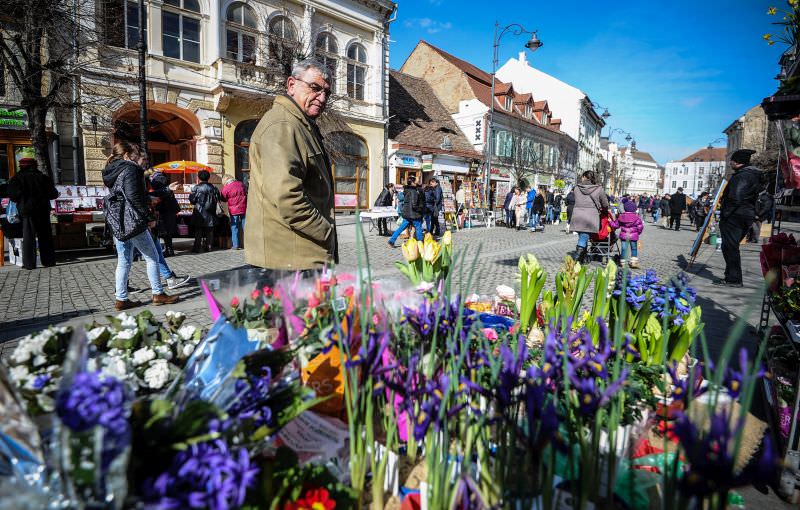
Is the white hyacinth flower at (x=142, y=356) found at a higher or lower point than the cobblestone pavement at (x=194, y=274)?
higher

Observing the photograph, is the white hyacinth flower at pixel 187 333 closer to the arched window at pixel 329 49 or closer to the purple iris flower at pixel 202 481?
the purple iris flower at pixel 202 481

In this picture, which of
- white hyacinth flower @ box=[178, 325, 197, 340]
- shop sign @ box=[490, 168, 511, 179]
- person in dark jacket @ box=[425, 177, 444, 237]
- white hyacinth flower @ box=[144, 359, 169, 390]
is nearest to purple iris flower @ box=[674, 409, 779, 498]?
white hyacinth flower @ box=[144, 359, 169, 390]

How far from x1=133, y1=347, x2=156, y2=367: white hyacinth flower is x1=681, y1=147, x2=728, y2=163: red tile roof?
115m

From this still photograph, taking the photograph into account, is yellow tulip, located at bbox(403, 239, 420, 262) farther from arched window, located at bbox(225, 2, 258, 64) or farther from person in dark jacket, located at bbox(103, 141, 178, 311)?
arched window, located at bbox(225, 2, 258, 64)

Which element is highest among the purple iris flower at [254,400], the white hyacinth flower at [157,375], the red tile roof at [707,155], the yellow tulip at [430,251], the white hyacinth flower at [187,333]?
the red tile roof at [707,155]

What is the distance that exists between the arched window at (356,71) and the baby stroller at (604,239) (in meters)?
14.9

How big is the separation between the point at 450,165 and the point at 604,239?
1806 cm

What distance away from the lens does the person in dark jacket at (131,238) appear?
189 inches

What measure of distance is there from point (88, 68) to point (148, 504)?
16.2m

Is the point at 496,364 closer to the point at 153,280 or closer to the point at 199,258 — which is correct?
→ the point at 153,280

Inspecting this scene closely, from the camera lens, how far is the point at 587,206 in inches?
291

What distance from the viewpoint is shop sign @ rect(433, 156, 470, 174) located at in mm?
24722

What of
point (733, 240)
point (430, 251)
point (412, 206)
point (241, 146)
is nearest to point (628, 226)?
point (733, 240)

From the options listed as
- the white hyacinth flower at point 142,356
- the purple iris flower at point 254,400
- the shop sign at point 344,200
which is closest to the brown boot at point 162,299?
the white hyacinth flower at point 142,356
